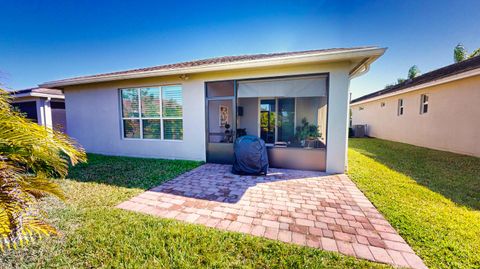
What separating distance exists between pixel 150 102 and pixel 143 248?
225 inches

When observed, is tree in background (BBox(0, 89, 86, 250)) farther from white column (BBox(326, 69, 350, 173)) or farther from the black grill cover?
white column (BBox(326, 69, 350, 173))

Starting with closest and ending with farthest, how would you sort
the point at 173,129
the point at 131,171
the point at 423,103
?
the point at 131,171 → the point at 173,129 → the point at 423,103

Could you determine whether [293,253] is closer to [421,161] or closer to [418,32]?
[421,161]

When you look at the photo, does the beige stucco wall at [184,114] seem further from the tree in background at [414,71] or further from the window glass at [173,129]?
the tree in background at [414,71]

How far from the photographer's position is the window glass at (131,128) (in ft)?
23.1

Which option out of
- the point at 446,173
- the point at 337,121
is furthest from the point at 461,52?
Answer: the point at 337,121

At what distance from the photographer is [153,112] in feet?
22.2

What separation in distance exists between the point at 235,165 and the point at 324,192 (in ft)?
7.73

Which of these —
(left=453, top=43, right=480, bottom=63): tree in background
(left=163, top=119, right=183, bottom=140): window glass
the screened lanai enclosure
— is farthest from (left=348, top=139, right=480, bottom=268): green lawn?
(left=453, top=43, right=480, bottom=63): tree in background

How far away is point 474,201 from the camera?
132 inches

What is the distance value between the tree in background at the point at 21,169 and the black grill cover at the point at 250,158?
3.51 m

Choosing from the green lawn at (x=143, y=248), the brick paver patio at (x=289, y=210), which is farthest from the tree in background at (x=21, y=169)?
the brick paver patio at (x=289, y=210)

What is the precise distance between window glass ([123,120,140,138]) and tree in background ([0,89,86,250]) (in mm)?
5255

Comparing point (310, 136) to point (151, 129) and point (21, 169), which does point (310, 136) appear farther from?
point (21, 169)
